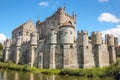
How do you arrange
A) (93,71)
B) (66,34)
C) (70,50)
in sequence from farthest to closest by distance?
(66,34), (70,50), (93,71)

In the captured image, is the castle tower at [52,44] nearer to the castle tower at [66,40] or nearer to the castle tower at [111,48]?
the castle tower at [66,40]

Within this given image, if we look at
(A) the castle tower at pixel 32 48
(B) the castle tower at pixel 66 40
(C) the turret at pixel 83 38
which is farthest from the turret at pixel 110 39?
(A) the castle tower at pixel 32 48

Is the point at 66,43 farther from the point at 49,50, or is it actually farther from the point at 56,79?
the point at 56,79

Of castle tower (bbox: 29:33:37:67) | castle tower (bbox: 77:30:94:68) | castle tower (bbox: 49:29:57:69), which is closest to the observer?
castle tower (bbox: 77:30:94:68)

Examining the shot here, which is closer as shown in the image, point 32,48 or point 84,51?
point 84,51

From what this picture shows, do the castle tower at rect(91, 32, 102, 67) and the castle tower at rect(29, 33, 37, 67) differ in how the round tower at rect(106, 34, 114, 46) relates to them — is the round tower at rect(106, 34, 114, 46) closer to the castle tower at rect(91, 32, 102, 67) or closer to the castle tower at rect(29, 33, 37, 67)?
the castle tower at rect(91, 32, 102, 67)

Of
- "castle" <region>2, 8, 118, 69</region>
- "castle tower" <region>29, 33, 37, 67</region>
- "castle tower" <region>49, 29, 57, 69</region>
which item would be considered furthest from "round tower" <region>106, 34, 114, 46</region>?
"castle tower" <region>29, 33, 37, 67</region>

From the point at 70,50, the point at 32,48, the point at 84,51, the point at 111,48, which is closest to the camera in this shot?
the point at 84,51

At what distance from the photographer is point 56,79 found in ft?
88.2

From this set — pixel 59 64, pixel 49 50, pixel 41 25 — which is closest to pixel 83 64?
pixel 59 64

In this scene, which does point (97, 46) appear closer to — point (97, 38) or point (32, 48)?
point (97, 38)

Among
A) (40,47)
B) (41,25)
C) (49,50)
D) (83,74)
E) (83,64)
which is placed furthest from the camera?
(41,25)

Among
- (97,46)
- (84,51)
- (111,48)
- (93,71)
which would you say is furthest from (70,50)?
(111,48)

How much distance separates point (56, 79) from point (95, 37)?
49.9ft
